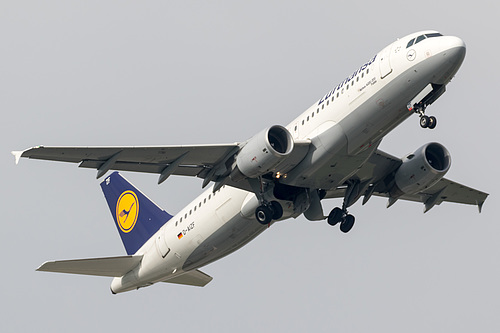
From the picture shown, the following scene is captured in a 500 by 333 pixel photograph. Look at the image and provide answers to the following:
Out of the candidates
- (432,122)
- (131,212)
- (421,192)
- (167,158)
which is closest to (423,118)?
(432,122)

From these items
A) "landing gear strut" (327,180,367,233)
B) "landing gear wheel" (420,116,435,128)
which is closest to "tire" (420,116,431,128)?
"landing gear wheel" (420,116,435,128)

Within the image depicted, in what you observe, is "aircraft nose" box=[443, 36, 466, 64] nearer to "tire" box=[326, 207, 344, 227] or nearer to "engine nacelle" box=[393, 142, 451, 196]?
"engine nacelle" box=[393, 142, 451, 196]

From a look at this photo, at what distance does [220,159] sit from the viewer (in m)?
32.9

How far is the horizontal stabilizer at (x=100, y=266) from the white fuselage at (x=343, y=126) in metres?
3.31

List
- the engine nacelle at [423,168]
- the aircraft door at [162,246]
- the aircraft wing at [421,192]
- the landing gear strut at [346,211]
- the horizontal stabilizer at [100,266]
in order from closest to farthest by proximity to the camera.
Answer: the engine nacelle at [423,168] → the aircraft wing at [421,192] → the landing gear strut at [346,211] → the horizontal stabilizer at [100,266] → the aircraft door at [162,246]

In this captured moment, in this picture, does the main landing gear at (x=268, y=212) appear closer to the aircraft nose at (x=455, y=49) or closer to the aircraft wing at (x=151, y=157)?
the aircraft wing at (x=151, y=157)

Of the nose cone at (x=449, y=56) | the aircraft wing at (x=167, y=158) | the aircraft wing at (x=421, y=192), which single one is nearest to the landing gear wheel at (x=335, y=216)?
the aircraft wing at (x=421, y=192)

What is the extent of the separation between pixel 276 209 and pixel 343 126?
15.3 ft

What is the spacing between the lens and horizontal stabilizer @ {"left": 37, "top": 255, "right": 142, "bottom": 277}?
36688 millimetres

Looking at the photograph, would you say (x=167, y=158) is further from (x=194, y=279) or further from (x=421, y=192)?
(x=421, y=192)

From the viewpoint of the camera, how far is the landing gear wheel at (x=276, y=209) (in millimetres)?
33750

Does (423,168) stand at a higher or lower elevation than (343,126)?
lower

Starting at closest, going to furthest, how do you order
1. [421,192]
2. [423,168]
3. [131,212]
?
1. [423,168]
2. [421,192]
3. [131,212]

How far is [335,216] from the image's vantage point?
3625cm
